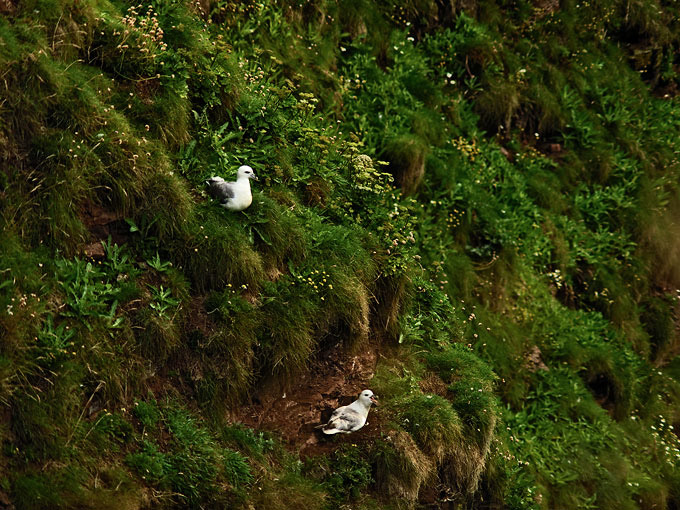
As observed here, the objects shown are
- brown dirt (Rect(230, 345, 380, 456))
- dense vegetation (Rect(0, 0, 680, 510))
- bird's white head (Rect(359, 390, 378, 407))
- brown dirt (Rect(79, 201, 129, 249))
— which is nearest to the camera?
dense vegetation (Rect(0, 0, 680, 510))

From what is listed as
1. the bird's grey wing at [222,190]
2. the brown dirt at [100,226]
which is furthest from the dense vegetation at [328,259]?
the bird's grey wing at [222,190]

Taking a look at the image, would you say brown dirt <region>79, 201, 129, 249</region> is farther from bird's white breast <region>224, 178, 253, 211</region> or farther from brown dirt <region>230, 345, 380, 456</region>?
brown dirt <region>230, 345, 380, 456</region>

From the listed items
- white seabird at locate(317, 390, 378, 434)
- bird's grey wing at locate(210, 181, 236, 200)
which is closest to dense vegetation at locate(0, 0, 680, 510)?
bird's grey wing at locate(210, 181, 236, 200)

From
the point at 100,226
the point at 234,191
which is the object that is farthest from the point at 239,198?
the point at 100,226

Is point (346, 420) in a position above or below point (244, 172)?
below

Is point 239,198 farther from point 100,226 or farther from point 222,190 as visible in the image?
point 100,226

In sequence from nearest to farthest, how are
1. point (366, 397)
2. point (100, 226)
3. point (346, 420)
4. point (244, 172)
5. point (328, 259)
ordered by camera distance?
1. point (100, 226)
2. point (346, 420)
3. point (366, 397)
4. point (244, 172)
5. point (328, 259)

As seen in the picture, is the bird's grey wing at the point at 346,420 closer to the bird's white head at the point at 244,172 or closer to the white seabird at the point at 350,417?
the white seabird at the point at 350,417

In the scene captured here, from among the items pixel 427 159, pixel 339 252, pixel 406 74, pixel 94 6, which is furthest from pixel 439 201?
pixel 94 6
